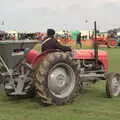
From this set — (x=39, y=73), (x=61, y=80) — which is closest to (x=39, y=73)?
(x=39, y=73)

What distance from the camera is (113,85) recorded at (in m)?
11.6

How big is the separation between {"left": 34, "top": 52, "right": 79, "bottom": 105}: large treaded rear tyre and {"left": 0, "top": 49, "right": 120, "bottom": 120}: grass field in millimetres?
215

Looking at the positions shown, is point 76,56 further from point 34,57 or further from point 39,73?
point 39,73

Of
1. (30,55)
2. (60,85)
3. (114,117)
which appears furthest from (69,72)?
(114,117)

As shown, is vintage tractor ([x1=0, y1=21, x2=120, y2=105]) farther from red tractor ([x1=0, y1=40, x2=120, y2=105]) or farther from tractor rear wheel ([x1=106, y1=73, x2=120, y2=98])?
tractor rear wheel ([x1=106, y1=73, x2=120, y2=98])

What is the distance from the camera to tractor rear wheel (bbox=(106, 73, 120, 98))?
11359 mm

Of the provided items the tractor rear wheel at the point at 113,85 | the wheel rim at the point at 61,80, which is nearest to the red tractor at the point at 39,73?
the wheel rim at the point at 61,80

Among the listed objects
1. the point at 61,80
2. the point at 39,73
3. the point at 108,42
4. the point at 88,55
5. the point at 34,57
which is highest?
the point at 34,57

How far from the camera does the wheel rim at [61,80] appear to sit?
9.94 meters

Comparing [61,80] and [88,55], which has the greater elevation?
[88,55]

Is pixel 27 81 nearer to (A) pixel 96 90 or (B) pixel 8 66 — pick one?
(B) pixel 8 66

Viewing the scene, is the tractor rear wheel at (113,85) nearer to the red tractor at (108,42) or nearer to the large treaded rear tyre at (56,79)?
the large treaded rear tyre at (56,79)

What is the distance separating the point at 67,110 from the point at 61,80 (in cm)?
95

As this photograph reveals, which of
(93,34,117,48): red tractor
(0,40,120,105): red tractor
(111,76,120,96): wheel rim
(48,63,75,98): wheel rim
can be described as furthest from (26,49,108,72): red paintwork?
(93,34,117,48): red tractor
